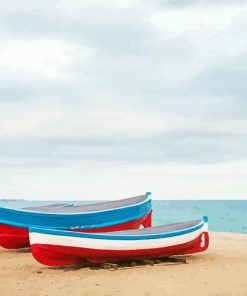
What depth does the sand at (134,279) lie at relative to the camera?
33.1 feet

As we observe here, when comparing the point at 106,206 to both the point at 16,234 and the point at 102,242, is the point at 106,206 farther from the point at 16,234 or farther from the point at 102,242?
the point at 102,242

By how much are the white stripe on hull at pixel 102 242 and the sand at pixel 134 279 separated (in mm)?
605

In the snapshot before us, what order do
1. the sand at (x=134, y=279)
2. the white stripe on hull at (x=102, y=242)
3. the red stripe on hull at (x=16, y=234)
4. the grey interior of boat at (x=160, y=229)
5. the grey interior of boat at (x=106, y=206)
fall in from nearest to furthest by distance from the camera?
the sand at (x=134, y=279) < the white stripe on hull at (x=102, y=242) < the grey interior of boat at (x=160, y=229) < the red stripe on hull at (x=16, y=234) < the grey interior of boat at (x=106, y=206)

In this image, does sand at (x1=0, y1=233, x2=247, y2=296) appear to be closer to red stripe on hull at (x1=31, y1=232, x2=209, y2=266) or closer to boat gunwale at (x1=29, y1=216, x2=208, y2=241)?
red stripe on hull at (x1=31, y1=232, x2=209, y2=266)

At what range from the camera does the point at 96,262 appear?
41.3 ft

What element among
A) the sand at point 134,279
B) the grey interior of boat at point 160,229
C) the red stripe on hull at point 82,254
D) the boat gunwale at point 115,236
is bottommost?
the sand at point 134,279

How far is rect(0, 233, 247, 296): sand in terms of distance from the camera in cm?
1008

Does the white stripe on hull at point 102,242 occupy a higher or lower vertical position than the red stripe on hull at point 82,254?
higher

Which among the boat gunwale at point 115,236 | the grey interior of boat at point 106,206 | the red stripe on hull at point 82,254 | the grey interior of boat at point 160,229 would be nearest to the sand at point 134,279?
the red stripe on hull at point 82,254

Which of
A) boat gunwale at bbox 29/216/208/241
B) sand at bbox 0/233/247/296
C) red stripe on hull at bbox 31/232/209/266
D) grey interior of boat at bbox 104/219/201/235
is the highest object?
boat gunwale at bbox 29/216/208/241

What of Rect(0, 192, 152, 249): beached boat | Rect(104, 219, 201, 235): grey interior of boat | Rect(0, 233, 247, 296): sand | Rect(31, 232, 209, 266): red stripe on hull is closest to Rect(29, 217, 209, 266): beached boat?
Rect(31, 232, 209, 266): red stripe on hull

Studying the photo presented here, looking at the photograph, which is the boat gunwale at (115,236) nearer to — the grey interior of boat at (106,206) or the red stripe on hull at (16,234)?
the red stripe on hull at (16,234)

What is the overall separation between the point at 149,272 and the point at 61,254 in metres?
2.31

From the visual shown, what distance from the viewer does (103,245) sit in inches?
486
